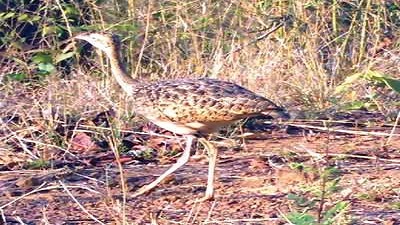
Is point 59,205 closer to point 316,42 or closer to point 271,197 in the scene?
point 271,197

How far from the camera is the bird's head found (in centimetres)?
670

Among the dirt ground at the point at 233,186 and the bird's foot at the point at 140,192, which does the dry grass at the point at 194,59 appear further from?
the bird's foot at the point at 140,192

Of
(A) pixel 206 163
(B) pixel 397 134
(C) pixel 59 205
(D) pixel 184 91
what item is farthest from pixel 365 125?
(C) pixel 59 205

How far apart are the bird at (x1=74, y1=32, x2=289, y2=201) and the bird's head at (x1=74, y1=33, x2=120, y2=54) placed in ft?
2.09

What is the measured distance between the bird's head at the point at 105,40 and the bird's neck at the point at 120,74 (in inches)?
1.3

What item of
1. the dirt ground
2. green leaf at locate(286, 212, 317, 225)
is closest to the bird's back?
the dirt ground

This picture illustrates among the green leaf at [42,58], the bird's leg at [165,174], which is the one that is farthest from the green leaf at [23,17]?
the bird's leg at [165,174]

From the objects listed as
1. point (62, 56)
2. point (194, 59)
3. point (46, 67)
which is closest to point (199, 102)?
point (194, 59)

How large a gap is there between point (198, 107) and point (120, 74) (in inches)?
41.8

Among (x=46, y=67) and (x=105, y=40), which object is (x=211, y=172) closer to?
(x=105, y=40)

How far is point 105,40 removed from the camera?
677cm

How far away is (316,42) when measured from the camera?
9000mm

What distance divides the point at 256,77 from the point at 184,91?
2.25m

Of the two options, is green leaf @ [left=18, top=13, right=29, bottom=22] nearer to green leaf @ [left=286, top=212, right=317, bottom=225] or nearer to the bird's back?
the bird's back
